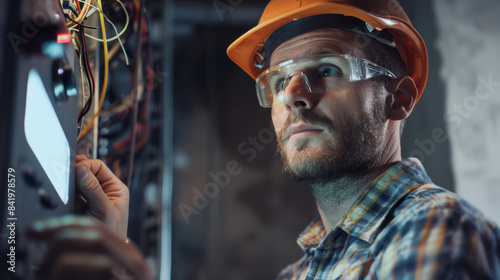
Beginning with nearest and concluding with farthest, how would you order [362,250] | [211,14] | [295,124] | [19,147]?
1. [19,147]
2. [362,250]
3. [295,124]
4. [211,14]

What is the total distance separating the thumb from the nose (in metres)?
0.60

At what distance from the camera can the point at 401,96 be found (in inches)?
54.5

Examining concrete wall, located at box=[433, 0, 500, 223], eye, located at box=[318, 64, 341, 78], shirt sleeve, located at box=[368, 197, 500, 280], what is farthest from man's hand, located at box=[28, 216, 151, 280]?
concrete wall, located at box=[433, 0, 500, 223]

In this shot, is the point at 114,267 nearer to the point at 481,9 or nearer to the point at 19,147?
the point at 19,147

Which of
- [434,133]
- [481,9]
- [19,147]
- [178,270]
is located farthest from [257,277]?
[19,147]

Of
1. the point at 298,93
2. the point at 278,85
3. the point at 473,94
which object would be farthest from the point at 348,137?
the point at 473,94

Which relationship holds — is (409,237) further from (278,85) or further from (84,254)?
(278,85)

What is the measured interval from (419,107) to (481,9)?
23.2 inches

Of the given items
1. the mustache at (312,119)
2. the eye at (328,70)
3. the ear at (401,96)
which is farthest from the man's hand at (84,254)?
the ear at (401,96)

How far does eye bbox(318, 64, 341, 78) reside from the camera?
130 centimetres

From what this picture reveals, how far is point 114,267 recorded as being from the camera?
24.8 inches

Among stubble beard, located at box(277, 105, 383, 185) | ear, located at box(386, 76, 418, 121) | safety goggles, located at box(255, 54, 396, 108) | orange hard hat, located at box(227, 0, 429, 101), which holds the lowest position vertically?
stubble beard, located at box(277, 105, 383, 185)

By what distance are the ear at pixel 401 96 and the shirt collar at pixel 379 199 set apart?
0.75 ft

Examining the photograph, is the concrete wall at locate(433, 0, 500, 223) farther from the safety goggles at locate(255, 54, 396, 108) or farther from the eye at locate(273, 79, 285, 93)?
the eye at locate(273, 79, 285, 93)
